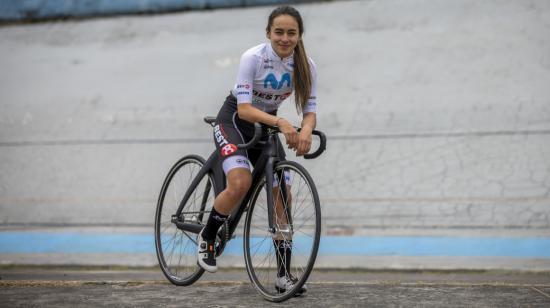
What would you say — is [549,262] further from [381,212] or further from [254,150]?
[254,150]

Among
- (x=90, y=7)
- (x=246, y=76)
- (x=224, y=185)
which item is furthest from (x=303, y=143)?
(x=90, y=7)

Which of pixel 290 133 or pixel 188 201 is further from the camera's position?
pixel 188 201

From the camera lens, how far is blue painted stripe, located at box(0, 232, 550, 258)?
6.94 meters

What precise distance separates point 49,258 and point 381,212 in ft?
10.4

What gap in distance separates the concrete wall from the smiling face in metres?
6.96

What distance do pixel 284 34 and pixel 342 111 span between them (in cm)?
520

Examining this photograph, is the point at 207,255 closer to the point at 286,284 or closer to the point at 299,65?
the point at 286,284

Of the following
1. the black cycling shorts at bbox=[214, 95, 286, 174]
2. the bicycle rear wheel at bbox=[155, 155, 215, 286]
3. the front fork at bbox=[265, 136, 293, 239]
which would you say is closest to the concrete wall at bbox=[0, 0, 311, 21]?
the bicycle rear wheel at bbox=[155, 155, 215, 286]

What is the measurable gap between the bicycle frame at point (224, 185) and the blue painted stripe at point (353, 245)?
8.83ft

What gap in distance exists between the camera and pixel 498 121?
869 centimetres

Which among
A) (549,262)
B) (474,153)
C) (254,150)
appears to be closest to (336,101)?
(474,153)

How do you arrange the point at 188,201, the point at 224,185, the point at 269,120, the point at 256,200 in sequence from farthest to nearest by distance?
the point at 188,201 → the point at 224,185 → the point at 256,200 → the point at 269,120

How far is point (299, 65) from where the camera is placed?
413cm

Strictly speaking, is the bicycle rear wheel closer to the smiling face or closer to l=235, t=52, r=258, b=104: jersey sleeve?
l=235, t=52, r=258, b=104: jersey sleeve
